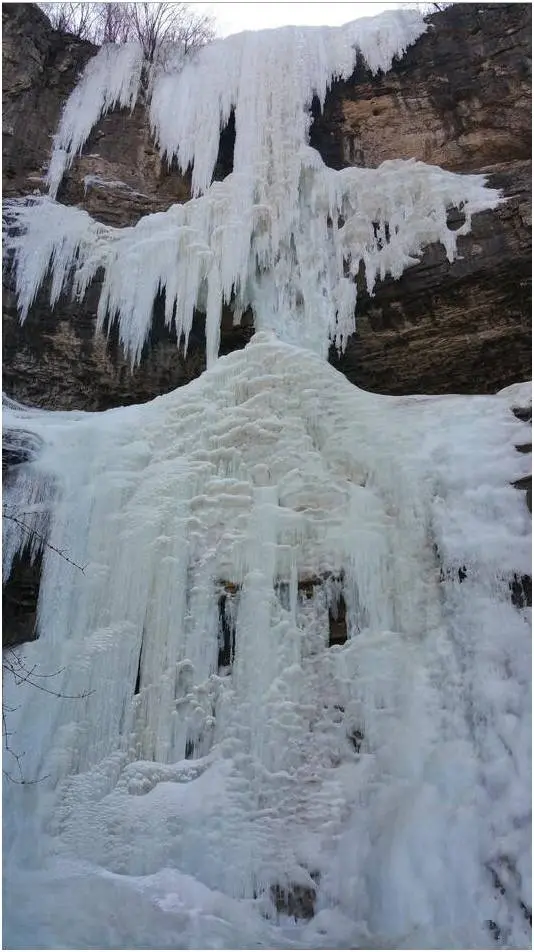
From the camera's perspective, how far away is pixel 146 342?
788 cm

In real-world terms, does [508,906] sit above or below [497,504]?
below

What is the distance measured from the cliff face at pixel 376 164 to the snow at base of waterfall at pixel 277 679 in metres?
1.17

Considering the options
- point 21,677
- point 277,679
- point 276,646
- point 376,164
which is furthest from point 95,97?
point 277,679

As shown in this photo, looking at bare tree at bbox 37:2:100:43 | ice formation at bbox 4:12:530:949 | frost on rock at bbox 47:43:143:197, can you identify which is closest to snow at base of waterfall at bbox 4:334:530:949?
ice formation at bbox 4:12:530:949

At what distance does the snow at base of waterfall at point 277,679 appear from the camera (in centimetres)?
442

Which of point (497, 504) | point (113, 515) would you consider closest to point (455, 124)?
point (497, 504)

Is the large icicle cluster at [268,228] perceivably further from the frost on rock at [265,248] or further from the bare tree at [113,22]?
the bare tree at [113,22]

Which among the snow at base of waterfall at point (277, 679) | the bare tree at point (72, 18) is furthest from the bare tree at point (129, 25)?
the snow at base of waterfall at point (277, 679)

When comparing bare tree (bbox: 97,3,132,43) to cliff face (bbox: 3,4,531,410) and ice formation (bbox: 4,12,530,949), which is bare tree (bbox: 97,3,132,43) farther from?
ice formation (bbox: 4,12,530,949)

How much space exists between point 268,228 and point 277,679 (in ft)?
15.4

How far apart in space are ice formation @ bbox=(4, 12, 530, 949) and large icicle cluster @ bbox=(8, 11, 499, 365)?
0.14 ft

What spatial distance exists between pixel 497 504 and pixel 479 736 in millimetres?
1645

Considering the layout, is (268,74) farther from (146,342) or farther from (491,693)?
(491,693)

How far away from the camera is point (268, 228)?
25.5ft
